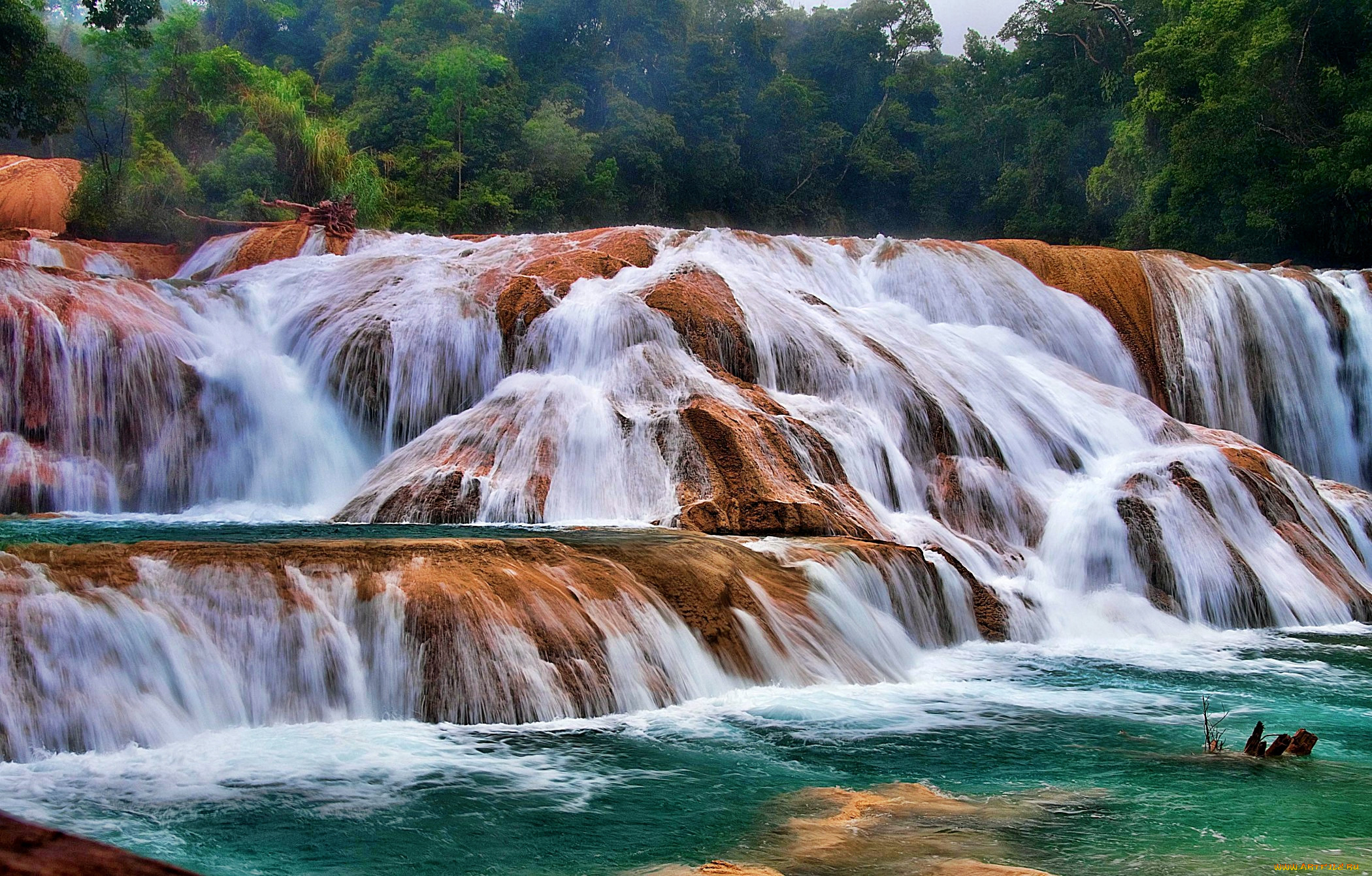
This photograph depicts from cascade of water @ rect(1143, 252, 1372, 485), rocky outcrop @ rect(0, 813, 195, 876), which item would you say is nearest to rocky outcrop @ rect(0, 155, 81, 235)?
cascade of water @ rect(1143, 252, 1372, 485)

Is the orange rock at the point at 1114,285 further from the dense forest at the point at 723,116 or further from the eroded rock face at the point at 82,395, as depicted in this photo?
the eroded rock face at the point at 82,395

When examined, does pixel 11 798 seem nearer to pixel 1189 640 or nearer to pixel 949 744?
pixel 949 744

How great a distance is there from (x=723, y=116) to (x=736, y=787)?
40669mm

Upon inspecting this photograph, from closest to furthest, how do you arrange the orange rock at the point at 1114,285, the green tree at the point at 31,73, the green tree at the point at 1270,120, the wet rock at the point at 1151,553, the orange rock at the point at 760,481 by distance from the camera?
the orange rock at the point at 760,481 → the wet rock at the point at 1151,553 → the orange rock at the point at 1114,285 → the green tree at the point at 31,73 → the green tree at the point at 1270,120

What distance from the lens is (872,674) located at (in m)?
9.04

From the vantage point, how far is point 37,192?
25688 millimetres

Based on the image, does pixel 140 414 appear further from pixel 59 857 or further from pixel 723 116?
pixel 723 116

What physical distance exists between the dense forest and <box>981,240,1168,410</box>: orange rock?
332 inches

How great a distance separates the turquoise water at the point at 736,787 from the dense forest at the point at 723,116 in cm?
1752

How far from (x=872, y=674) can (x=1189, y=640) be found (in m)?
4.23

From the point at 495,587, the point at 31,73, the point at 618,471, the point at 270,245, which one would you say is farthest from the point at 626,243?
the point at 31,73

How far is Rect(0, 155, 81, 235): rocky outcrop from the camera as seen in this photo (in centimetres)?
2469

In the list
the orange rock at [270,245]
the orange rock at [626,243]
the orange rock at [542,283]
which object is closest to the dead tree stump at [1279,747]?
the orange rock at [542,283]

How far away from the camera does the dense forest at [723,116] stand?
2542 cm
